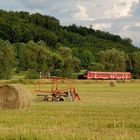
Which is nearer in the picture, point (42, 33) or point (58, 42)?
point (42, 33)

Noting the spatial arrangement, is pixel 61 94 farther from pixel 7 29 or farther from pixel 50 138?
pixel 7 29

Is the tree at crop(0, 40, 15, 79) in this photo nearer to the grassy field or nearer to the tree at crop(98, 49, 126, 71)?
the tree at crop(98, 49, 126, 71)

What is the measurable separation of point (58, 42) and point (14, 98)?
14783 cm

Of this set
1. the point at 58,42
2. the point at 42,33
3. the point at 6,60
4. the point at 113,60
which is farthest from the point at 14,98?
the point at 58,42

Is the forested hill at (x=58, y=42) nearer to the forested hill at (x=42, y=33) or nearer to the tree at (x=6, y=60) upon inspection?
the forested hill at (x=42, y=33)

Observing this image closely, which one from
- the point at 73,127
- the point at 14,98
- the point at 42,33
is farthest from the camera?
the point at 42,33

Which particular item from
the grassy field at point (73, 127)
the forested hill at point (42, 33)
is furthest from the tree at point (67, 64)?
the grassy field at point (73, 127)

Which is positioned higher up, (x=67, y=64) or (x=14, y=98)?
(x=67, y=64)

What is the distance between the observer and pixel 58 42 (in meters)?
171

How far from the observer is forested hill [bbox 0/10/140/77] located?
125 metres

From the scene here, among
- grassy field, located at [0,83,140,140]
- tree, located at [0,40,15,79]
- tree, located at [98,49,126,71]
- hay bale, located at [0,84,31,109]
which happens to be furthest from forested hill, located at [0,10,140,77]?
grassy field, located at [0,83,140,140]

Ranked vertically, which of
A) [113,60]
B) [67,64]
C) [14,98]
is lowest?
[14,98]

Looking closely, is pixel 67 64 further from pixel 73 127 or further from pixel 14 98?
pixel 73 127

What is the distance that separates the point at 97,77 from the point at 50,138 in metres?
90.5
